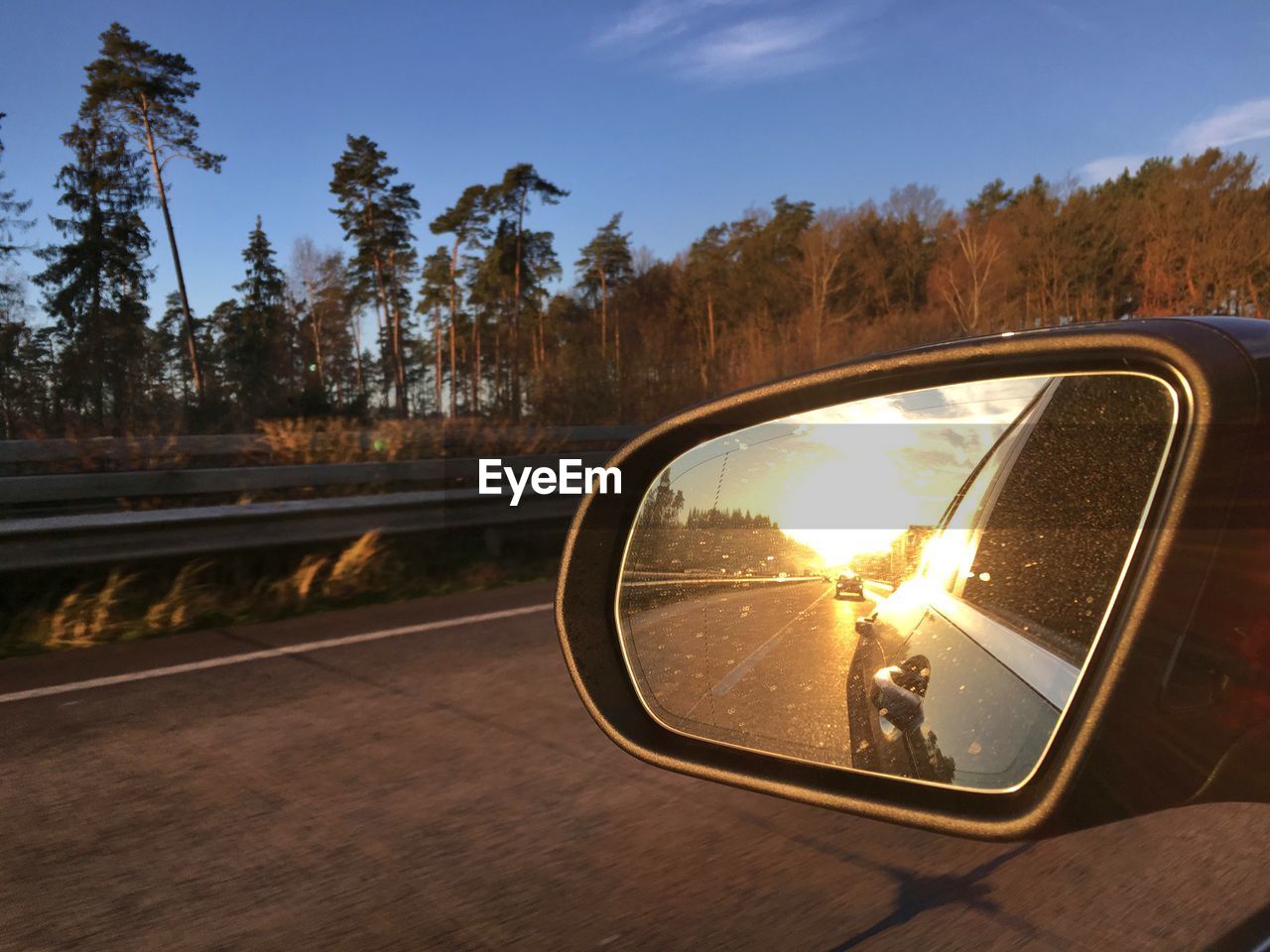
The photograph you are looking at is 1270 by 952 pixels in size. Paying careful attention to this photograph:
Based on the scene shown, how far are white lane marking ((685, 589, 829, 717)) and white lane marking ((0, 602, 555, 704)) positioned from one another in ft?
14.9

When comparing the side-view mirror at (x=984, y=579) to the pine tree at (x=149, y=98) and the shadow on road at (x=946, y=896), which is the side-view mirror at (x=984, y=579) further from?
the pine tree at (x=149, y=98)

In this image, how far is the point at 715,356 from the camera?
25812 millimetres

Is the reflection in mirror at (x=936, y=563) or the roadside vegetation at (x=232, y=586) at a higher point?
the reflection in mirror at (x=936, y=563)

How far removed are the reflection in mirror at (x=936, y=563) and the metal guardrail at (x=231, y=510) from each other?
647 centimetres

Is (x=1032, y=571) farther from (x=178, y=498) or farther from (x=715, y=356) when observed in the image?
(x=715, y=356)

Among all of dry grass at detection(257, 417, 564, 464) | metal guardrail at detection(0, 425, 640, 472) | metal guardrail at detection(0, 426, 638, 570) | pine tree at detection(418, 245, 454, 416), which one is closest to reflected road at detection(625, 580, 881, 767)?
metal guardrail at detection(0, 425, 640, 472)

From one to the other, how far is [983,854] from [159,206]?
128ft

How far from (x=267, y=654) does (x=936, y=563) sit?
540cm

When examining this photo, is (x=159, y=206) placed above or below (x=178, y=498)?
above

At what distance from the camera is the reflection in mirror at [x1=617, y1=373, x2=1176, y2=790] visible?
121cm

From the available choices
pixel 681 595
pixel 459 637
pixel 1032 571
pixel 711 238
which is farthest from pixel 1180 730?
pixel 711 238

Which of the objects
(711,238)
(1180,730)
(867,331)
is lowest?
(1180,730)

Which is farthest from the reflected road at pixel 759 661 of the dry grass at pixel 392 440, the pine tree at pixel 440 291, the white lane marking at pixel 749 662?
the pine tree at pixel 440 291

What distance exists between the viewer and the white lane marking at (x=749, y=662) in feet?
4.74
